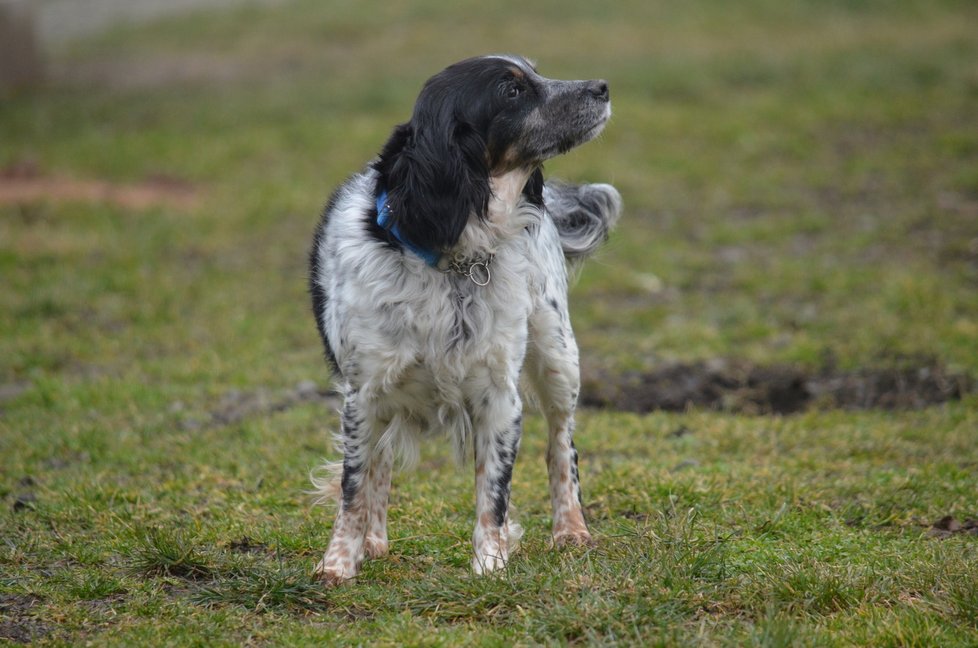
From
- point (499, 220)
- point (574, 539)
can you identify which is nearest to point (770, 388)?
point (574, 539)

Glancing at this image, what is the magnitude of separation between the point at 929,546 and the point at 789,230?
249 inches

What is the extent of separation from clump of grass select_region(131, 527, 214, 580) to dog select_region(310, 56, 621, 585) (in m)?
0.47

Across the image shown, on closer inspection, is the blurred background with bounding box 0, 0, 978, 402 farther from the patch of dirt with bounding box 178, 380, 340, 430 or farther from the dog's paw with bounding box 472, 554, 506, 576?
the dog's paw with bounding box 472, 554, 506, 576

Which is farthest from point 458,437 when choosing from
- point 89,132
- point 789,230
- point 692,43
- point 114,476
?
point 692,43

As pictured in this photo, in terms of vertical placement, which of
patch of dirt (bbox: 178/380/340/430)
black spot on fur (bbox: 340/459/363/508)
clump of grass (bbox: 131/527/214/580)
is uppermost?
black spot on fur (bbox: 340/459/363/508)

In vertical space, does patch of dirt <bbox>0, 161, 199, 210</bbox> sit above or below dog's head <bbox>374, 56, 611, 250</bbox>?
below

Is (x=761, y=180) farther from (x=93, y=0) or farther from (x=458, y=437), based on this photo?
(x=93, y=0)

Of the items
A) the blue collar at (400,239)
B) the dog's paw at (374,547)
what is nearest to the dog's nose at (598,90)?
the blue collar at (400,239)

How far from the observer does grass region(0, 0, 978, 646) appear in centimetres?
402

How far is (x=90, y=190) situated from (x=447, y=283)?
342 inches

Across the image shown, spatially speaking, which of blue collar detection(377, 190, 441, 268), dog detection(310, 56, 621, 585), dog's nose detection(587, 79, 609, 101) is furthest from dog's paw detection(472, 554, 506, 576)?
dog's nose detection(587, 79, 609, 101)

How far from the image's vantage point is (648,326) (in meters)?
8.71

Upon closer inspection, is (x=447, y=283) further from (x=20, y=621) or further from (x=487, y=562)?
(x=20, y=621)

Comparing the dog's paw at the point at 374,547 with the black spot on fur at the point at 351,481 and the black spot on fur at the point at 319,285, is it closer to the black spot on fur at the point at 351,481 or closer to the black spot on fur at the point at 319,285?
the black spot on fur at the point at 351,481
